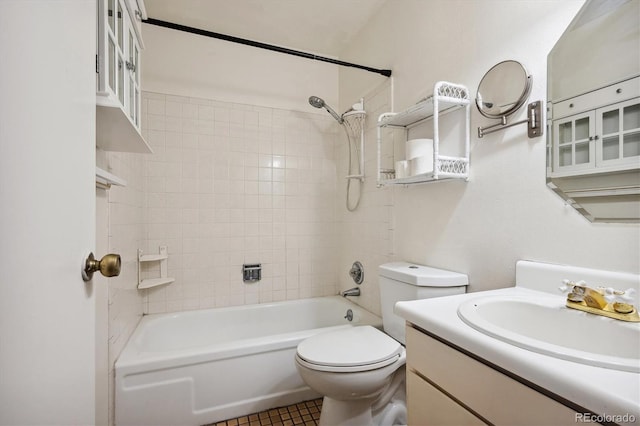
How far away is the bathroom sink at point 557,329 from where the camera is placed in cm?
53

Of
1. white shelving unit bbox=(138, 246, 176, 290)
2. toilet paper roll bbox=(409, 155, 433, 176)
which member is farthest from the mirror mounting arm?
white shelving unit bbox=(138, 246, 176, 290)

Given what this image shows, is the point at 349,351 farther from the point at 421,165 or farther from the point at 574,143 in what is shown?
the point at 574,143

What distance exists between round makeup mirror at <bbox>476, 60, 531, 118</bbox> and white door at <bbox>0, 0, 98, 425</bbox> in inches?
49.8

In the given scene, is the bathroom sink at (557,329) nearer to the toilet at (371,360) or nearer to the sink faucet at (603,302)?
the sink faucet at (603,302)

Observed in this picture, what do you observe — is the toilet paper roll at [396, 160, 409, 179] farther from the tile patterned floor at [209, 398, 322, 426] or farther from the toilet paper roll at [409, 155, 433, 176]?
the tile patterned floor at [209, 398, 322, 426]

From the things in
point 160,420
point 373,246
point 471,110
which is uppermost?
point 471,110

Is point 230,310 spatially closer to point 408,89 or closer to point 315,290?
point 315,290

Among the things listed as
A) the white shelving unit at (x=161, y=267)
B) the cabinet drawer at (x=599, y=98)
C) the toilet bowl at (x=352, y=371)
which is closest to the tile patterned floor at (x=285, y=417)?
the toilet bowl at (x=352, y=371)

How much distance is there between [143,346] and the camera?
1723 mm

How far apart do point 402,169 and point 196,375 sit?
4.80 ft

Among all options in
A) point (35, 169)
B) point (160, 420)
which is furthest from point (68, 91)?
point (160, 420)

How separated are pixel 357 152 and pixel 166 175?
140cm

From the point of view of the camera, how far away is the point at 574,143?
2.98ft

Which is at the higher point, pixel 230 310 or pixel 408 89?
pixel 408 89
